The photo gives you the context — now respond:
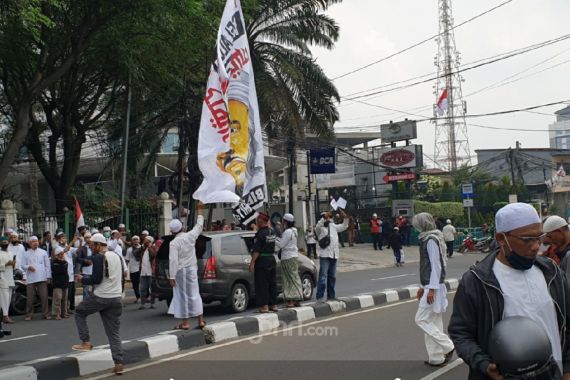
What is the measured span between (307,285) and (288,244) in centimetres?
251

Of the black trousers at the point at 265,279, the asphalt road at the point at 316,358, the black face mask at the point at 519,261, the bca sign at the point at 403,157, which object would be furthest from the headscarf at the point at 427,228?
the bca sign at the point at 403,157

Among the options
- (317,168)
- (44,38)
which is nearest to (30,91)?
(44,38)

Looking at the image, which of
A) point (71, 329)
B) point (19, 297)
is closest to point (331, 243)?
point (71, 329)

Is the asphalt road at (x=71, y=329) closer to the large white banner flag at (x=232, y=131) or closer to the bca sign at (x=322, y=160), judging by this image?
the large white banner flag at (x=232, y=131)

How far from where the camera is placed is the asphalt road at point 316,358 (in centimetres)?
806

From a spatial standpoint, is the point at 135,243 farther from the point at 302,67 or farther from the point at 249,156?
the point at 302,67

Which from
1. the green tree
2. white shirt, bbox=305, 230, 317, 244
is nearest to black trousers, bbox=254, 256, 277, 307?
the green tree

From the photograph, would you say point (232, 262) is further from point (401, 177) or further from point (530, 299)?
point (401, 177)

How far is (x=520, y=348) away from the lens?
325 centimetres

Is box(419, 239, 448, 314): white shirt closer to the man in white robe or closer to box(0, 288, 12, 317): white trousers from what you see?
the man in white robe

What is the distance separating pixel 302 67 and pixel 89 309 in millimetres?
17155

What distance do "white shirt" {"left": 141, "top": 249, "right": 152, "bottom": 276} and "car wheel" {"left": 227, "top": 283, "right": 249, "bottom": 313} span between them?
2.70 m

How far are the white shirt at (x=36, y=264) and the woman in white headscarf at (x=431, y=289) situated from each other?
884 centimetres

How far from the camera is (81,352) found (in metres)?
9.18
